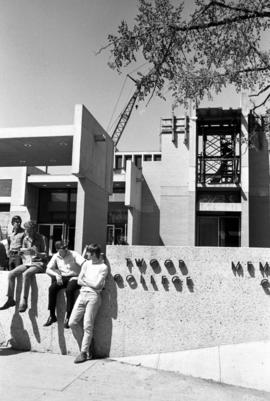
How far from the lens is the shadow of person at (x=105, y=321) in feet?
23.0

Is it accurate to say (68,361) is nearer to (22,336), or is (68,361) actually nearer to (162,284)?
(22,336)

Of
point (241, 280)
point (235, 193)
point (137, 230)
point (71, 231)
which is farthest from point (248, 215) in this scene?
point (241, 280)

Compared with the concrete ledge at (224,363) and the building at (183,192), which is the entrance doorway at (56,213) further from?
the concrete ledge at (224,363)

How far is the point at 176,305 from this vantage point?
6.92 metres

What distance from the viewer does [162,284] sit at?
23.1 feet

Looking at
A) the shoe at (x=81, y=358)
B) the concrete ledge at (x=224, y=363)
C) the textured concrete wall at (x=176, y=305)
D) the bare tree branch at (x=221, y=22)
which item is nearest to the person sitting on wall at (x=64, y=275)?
the textured concrete wall at (x=176, y=305)

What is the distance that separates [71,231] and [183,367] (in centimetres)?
2414

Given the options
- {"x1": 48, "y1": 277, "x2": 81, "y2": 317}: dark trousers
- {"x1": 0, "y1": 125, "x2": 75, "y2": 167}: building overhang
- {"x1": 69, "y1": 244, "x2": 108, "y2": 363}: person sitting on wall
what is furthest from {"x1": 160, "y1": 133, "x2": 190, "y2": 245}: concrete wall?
{"x1": 69, "y1": 244, "x2": 108, "y2": 363}: person sitting on wall

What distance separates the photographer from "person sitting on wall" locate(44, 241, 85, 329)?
7055 mm

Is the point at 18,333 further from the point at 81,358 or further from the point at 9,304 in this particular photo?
the point at 81,358

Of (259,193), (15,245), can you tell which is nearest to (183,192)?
(259,193)

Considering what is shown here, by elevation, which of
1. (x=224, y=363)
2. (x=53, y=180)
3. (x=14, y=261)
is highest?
(x=53, y=180)

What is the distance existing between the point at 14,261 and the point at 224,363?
167 inches

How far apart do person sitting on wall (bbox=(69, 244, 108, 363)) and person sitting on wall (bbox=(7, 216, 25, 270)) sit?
1594 millimetres
